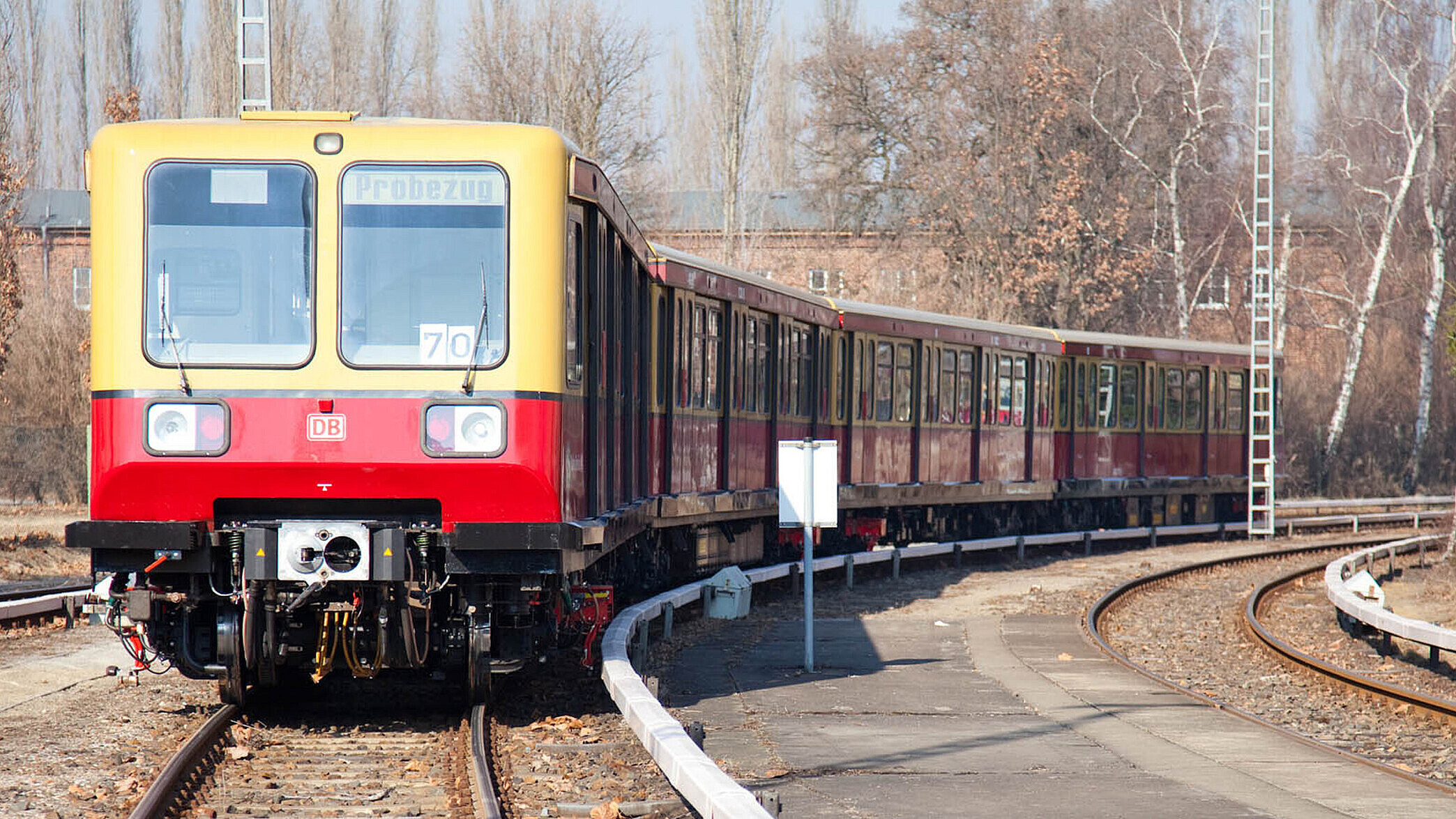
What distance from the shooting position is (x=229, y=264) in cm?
823

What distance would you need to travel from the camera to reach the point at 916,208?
42094 millimetres

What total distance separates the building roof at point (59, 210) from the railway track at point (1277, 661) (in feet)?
116

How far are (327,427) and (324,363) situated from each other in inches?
12.2

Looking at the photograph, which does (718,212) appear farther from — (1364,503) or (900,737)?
(900,737)

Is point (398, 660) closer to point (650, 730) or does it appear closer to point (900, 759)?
point (650, 730)

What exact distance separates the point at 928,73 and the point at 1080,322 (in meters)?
7.34

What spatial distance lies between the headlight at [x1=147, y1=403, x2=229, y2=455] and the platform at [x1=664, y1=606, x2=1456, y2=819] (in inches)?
113

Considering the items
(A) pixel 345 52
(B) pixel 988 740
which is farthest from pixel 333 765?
(A) pixel 345 52

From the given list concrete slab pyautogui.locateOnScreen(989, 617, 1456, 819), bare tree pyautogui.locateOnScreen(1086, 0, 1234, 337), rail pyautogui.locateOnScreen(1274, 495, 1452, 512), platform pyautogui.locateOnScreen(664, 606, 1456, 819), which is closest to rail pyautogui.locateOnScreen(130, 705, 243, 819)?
platform pyautogui.locateOnScreen(664, 606, 1456, 819)

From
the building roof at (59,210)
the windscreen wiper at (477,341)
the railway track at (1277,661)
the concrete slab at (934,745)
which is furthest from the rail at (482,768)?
the building roof at (59,210)

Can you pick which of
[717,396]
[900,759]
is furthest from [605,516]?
[717,396]

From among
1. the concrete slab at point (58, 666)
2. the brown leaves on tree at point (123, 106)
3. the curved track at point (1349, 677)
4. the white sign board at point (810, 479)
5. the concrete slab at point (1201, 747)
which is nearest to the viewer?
the concrete slab at point (1201, 747)

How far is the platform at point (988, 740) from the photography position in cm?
747

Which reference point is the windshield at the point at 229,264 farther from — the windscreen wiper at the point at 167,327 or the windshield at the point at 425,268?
the windshield at the point at 425,268
